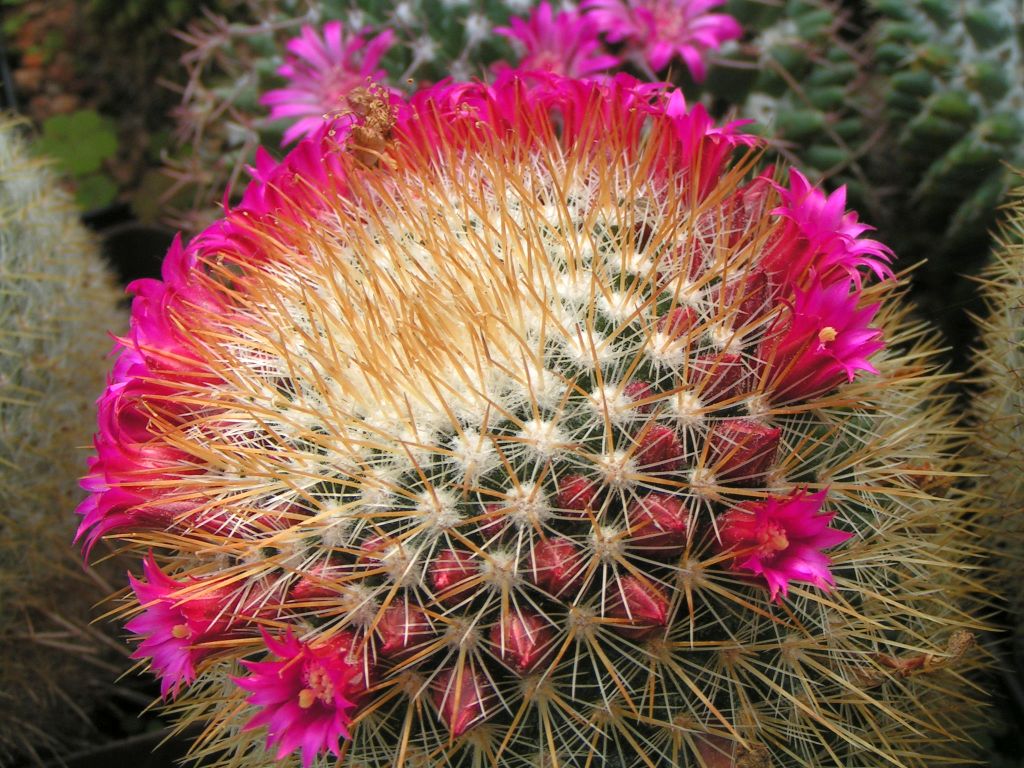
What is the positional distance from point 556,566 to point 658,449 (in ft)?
0.44

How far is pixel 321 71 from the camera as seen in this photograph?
1.64 meters

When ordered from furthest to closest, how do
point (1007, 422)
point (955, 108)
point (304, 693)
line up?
point (955, 108) < point (1007, 422) < point (304, 693)

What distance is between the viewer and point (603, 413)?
0.85m

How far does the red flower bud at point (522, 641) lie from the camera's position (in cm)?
80

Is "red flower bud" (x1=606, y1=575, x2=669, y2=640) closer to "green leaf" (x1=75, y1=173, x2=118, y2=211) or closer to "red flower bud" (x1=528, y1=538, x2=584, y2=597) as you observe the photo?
"red flower bud" (x1=528, y1=538, x2=584, y2=597)

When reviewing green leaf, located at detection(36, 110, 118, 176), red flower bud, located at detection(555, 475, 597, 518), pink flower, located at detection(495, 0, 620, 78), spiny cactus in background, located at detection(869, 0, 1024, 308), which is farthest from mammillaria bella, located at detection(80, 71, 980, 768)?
green leaf, located at detection(36, 110, 118, 176)

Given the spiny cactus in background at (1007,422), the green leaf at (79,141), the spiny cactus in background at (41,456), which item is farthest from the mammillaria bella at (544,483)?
the green leaf at (79,141)

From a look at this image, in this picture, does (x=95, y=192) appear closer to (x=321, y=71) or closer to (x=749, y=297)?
(x=321, y=71)

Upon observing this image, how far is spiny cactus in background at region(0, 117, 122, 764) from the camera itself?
4.42 feet

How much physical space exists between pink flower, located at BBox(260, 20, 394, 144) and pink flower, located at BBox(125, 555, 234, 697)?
3.07 ft

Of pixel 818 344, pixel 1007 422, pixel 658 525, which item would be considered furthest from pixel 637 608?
pixel 1007 422

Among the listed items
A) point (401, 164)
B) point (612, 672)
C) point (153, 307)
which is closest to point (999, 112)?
point (401, 164)

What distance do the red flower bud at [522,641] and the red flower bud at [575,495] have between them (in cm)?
10

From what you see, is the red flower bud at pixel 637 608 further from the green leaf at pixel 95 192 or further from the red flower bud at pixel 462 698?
the green leaf at pixel 95 192
